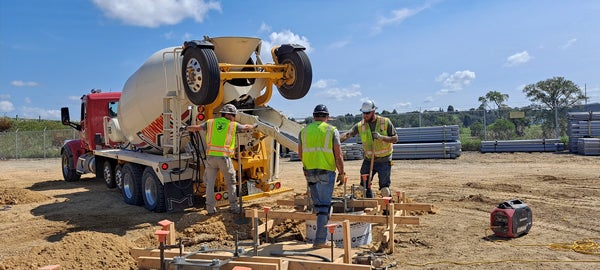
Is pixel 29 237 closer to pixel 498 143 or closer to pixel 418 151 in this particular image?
pixel 418 151

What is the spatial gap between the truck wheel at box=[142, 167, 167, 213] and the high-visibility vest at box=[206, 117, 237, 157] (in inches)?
67.8

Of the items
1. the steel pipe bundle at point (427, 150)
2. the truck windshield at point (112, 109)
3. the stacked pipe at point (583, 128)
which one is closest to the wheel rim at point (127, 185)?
the truck windshield at point (112, 109)

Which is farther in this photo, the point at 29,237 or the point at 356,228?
the point at 29,237

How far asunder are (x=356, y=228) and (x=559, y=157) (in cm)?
1420

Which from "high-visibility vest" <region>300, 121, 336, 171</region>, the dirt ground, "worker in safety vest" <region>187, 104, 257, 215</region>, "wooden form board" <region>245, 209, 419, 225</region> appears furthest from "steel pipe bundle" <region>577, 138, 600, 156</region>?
"high-visibility vest" <region>300, 121, 336, 171</region>

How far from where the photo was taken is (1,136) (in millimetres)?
33688

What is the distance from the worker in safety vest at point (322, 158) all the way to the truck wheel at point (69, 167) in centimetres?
1184

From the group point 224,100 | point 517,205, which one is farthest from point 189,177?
point 517,205

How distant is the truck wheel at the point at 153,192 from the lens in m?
9.30

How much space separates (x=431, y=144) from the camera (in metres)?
19.6

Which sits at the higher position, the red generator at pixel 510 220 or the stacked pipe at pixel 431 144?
the stacked pipe at pixel 431 144

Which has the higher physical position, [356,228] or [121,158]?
[121,158]

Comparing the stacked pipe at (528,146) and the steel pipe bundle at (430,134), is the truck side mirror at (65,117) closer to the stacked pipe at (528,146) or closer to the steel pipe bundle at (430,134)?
Answer: the steel pipe bundle at (430,134)

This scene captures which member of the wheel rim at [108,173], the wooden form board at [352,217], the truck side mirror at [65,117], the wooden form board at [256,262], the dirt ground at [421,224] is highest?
the truck side mirror at [65,117]
